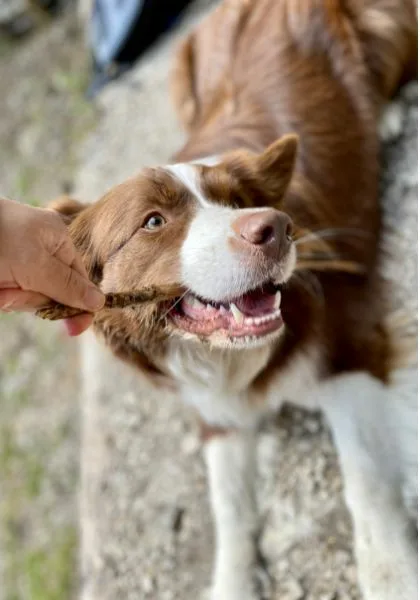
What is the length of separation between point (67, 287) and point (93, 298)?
91mm

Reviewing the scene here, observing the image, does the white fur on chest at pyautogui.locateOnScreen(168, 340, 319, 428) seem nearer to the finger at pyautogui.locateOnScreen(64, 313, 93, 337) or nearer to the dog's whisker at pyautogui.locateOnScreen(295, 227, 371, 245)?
the dog's whisker at pyautogui.locateOnScreen(295, 227, 371, 245)

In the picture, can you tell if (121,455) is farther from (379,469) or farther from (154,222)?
(154,222)

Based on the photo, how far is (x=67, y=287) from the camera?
168 cm

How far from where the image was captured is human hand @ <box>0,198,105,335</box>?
5.11 feet

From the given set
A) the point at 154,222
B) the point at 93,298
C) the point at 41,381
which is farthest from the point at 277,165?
the point at 41,381

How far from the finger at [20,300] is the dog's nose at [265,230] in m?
0.61

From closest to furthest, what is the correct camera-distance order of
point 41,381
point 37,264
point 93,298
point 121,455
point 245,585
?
1. point 37,264
2. point 93,298
3. point 245,585
4. point 121,455
5. point 41,381

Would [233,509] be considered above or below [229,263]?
below

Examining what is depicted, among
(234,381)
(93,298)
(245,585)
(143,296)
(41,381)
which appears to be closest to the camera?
(93,298)

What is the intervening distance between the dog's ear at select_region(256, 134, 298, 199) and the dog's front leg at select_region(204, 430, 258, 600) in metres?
1.22

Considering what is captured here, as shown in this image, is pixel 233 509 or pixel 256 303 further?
pixel 233 509

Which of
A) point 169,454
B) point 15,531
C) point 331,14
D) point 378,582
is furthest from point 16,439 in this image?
point 331,14

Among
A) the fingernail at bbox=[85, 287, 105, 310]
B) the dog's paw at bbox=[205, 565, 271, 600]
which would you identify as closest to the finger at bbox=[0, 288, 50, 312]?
the fingernail at bbox=[85, 287, 105, 310]

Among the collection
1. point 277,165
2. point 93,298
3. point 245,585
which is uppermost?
point 93,298
